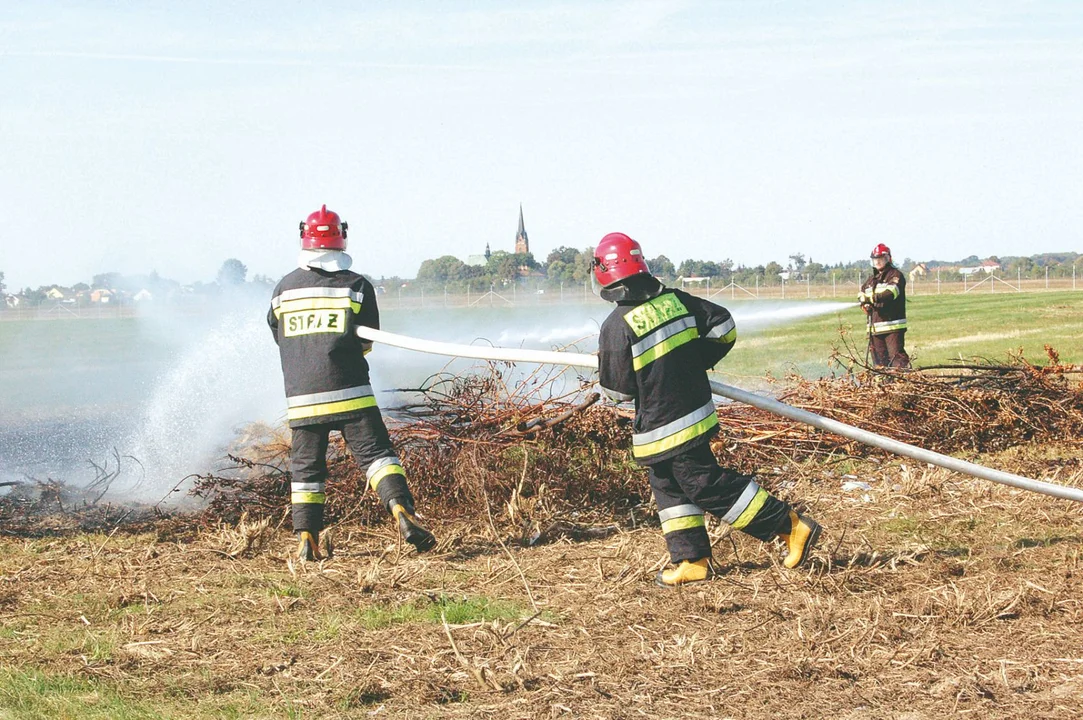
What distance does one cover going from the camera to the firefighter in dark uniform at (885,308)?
41.8 ft

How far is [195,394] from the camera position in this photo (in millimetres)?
13672

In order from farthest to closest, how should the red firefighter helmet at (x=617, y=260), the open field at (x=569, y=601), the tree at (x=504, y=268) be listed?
the tree at (x=504, y=268) < the red firefighter helmet at (x=617, y=260) < the open field at (x=569, y=601)

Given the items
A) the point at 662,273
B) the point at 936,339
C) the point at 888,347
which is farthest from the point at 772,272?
the point at 888,347

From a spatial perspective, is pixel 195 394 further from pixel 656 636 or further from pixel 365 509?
pixel 656 636

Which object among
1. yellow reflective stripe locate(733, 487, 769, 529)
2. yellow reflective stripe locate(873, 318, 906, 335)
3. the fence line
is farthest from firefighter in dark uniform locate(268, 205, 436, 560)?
the fence line

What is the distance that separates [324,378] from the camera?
621 cm

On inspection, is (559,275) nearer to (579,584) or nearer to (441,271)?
(441,271)

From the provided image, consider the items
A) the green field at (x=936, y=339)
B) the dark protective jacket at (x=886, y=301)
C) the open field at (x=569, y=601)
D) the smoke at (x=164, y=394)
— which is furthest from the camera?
the green field at (x=936, y=339)

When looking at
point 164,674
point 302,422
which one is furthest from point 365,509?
point 164,674

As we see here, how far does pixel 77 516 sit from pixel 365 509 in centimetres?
213

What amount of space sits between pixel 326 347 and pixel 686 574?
242cm

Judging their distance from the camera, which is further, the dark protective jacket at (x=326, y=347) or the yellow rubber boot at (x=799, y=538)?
the dark protective jacket at (x=326, y=347)

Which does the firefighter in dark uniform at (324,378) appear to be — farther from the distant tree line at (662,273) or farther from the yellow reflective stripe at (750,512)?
Result: the distant tree line at (662,273)

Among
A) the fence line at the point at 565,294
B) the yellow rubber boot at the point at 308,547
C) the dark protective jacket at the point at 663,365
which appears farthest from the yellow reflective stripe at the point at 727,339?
the fence line at the point at 565,294
